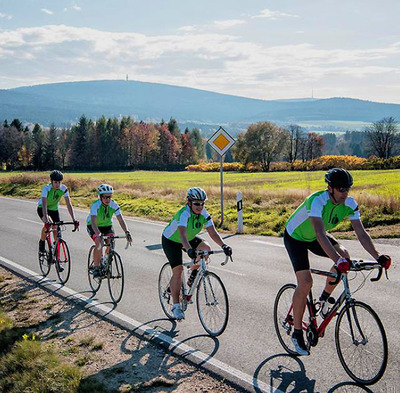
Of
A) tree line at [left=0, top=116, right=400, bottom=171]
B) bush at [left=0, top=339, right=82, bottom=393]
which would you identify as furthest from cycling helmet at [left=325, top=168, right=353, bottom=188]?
tree line at [left=0, top=116, right=400, bottom=171]

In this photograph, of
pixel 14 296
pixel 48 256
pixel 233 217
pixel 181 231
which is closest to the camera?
pixel 181 231

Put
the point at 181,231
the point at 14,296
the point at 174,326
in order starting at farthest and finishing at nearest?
1. the point at 14,296
2. the point at 174,326
3. the point at 181,231

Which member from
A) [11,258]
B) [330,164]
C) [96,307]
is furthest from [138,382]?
[330,164]

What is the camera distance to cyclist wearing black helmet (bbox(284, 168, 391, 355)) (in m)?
4.68

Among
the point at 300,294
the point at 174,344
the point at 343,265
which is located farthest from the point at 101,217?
the point at 343,265

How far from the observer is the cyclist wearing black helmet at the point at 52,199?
929 centimetres

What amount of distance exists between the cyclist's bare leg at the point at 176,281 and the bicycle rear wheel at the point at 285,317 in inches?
56.7

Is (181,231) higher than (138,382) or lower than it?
higher

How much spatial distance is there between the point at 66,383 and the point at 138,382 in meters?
0.76

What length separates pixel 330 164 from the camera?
66.2 metres

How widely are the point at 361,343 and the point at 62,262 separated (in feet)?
21.3

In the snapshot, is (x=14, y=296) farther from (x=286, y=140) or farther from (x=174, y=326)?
(x=286, y=140)

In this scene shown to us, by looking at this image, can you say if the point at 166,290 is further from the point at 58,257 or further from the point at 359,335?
the point at 58,257

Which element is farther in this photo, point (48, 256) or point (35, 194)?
point (35, 194)
